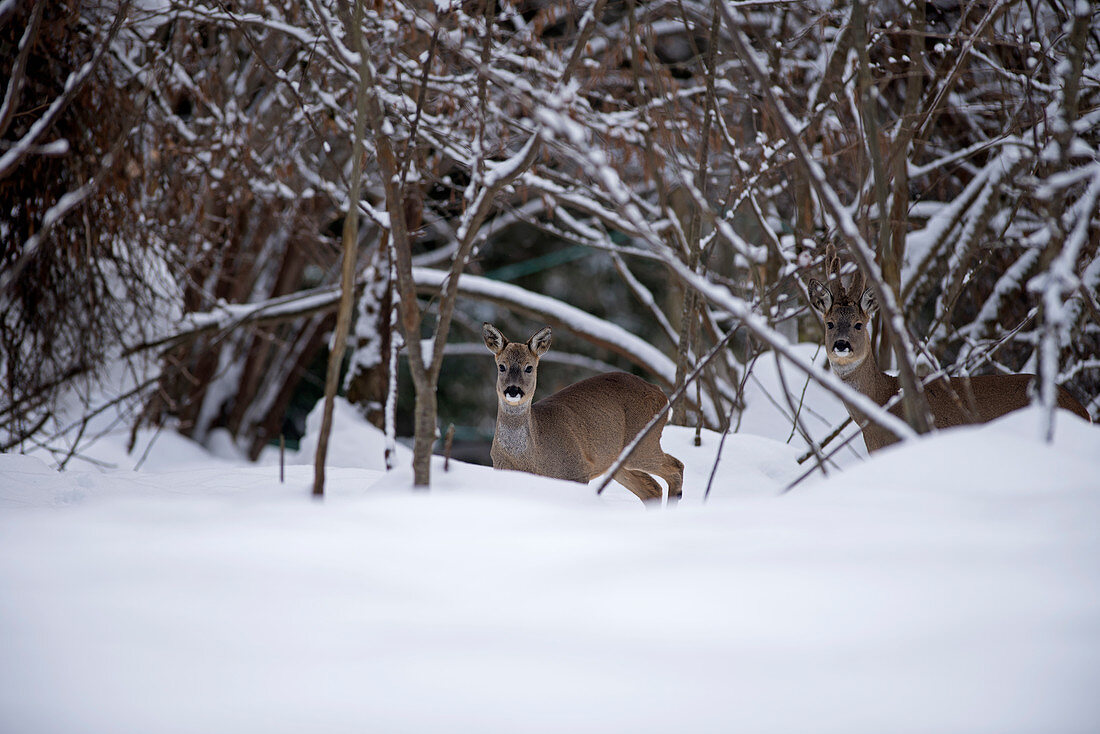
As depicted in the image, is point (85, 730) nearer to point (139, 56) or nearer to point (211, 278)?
point (139, 56)

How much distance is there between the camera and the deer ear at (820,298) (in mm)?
4773

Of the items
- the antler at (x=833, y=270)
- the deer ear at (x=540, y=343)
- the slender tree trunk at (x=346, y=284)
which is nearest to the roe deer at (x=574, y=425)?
the deer ear at (x=540, y=343)

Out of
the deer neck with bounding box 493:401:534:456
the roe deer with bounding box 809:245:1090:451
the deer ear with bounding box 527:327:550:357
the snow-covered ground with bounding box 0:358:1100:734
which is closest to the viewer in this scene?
the snow-covered ground with bounding box 0:358:1100:734

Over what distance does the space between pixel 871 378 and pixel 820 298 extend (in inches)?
21.4

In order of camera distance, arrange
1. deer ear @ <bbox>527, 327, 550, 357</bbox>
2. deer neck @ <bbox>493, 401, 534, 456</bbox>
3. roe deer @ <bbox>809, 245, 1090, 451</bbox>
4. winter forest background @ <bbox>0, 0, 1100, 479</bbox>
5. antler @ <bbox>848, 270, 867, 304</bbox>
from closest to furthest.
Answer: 1. winter forest background @ <bbox>0, 0, 1100, 479</bbox>
2. roe deer @ <bbox>809, 245, 1090, 451</bbox>
3. deer neck @ <bbox>493, 401, 534, 456</bbox>
4. antler @ <bbox>848, 270, 867, 304</bbox>
5. deer ear @ <bbox>527, 327, 550, 357</bbox>

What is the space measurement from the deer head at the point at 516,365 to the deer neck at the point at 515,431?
0.02 meters

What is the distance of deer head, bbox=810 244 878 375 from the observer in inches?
188

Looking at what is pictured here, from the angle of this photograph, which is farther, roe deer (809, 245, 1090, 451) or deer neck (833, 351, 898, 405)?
deer neck (833, 351, 898, 405)

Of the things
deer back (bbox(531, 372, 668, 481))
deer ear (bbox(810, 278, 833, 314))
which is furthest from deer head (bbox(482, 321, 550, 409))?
deer ear (bbox(810, 278, 833, 314))

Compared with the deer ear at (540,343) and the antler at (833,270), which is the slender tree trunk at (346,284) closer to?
the antler at (833,270)

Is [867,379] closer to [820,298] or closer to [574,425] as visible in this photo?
A: [820,298]

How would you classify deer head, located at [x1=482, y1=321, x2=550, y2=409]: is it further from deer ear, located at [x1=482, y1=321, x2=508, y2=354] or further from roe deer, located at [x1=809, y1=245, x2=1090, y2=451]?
roe deer, located at [x1=809, y1=245, x2=1090, y2=451]

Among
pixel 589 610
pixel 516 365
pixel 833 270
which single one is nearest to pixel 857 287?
pixel 833 270

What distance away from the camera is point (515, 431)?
4.72 metres
